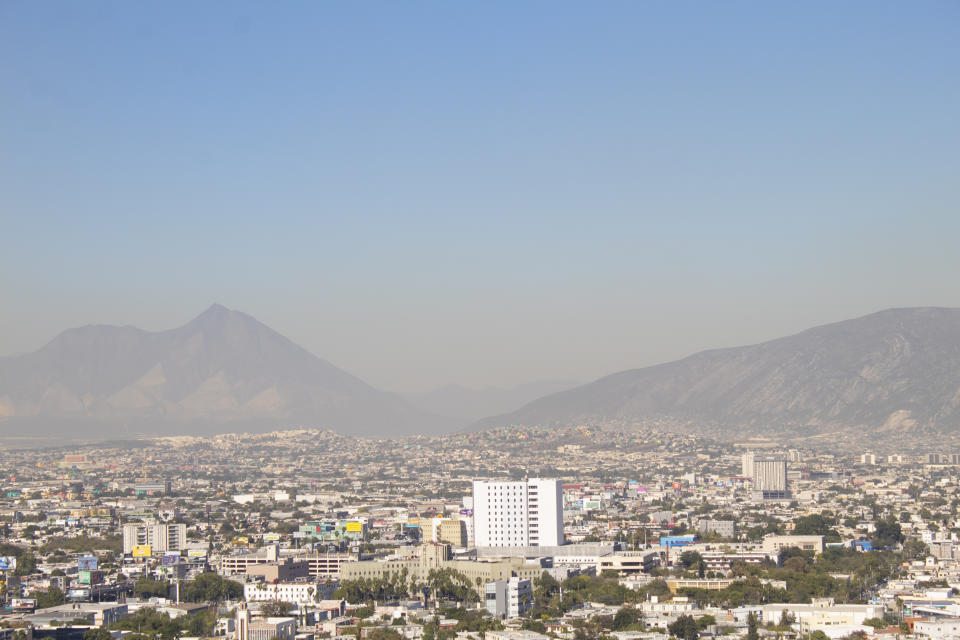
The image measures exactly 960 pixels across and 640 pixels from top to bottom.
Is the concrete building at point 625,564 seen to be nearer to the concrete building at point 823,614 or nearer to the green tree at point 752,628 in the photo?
the concrete building at point 823,614

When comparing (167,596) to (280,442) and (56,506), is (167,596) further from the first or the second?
(280,442)

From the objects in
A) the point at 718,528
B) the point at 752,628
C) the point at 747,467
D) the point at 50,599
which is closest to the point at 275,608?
the point at 50,599

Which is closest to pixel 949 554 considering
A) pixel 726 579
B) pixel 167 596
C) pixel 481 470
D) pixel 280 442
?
pixel 726 579

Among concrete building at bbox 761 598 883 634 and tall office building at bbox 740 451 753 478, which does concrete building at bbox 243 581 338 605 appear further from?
tall office building at bbox 740 451 753 478

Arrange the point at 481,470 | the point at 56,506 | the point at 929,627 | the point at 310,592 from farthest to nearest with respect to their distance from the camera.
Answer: the point at 481,470 → the point at 56,506 → the point at 310,592 → the point at 929,627

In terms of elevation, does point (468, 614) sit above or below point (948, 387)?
below

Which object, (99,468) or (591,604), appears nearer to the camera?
(591,604)
